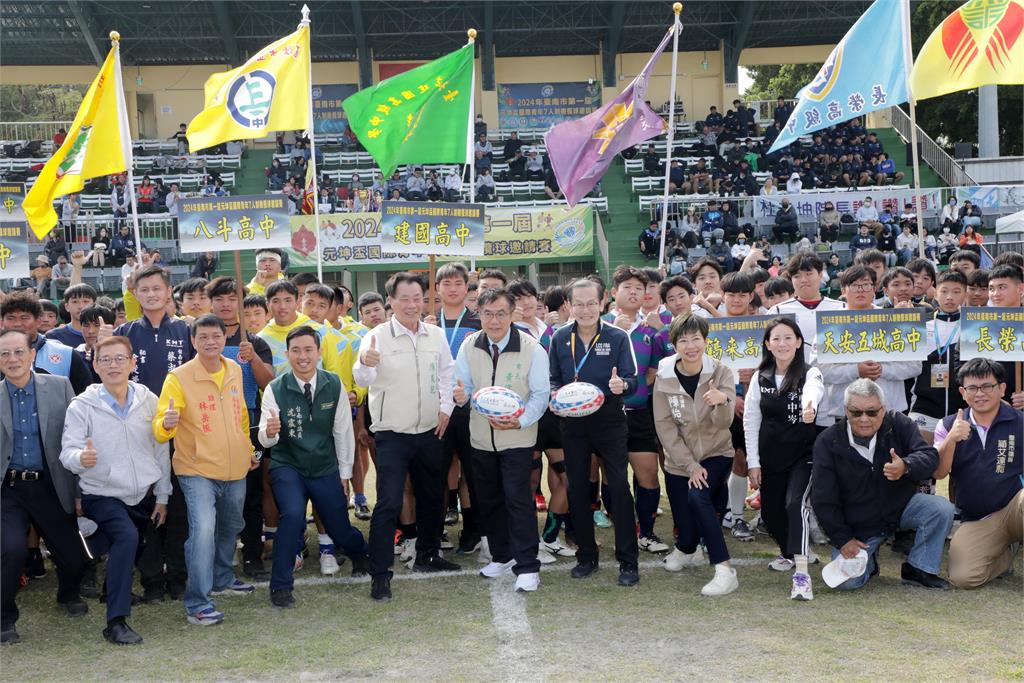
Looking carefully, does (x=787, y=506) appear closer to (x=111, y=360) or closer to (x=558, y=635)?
(x=558, y=635)

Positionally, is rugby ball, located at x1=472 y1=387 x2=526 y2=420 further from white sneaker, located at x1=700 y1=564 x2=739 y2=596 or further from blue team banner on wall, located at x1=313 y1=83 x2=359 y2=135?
blue team banner on wall, located at x1=313 y1=83 x2=359 y2=135

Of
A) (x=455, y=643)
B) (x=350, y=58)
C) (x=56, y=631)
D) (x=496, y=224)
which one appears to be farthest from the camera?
(x=350, y=58)

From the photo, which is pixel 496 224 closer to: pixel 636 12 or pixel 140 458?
pixel 636 12

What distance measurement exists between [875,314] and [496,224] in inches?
621

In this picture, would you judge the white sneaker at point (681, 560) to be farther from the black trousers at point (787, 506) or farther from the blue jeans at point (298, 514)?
the blue jeans at point (298, 514)

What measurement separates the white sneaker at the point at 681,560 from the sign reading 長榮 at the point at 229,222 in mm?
3623

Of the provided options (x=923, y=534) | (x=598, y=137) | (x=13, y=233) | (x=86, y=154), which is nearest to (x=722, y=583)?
(x=923, y=534)

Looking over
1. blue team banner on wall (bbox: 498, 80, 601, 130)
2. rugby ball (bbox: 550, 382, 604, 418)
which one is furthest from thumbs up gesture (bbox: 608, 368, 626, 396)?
blue team banner on wall (bbox: 498, 80, 601, 130)

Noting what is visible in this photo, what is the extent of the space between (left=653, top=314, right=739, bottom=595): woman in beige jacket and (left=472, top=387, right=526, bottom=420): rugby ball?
989 mm

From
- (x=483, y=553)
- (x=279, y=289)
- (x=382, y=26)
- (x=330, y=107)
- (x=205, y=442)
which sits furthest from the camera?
(x=330, y=107)

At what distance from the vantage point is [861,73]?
31.2 feet

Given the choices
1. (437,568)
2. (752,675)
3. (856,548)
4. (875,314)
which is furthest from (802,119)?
(752,675)

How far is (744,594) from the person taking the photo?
6395 millimetres

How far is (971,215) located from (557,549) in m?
18.9
